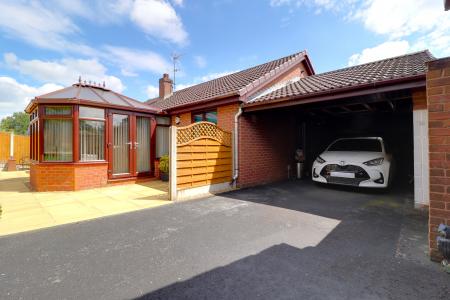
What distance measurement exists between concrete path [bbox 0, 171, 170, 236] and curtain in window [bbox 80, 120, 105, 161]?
1.19 m

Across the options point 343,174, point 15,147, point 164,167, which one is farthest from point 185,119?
point 15,147

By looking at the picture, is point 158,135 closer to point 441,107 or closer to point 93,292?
point 93,292

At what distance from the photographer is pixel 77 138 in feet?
22.4

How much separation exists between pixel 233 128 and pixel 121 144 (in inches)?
166

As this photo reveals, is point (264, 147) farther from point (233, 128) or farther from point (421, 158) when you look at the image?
point (421, 158)

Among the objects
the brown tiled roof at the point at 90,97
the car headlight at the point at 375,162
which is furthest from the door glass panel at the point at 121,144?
the car headlight at the point at 375,162

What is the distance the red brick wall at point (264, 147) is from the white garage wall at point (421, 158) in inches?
166

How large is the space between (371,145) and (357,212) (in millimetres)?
3369

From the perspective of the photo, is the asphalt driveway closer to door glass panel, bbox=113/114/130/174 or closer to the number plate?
the number plate

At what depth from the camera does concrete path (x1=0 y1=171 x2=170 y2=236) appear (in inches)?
156

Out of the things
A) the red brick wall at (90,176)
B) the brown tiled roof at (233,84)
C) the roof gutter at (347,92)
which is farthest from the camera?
the brown tiled roof at (233,84)

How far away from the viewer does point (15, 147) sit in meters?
16.2

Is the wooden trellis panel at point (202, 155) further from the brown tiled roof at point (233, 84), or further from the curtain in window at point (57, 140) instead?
the curtain in window at point (57, 140)

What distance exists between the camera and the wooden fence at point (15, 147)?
1562cm
